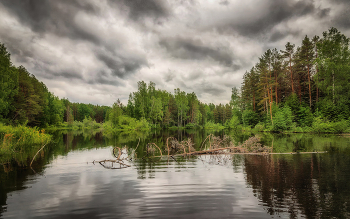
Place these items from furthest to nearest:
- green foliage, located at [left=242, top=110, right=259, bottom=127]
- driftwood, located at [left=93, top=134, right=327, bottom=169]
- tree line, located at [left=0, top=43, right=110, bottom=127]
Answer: green foliage, located at [left=242, top=110, right=259, bottom=127], tree line, located at [left=0, top=43, right=110, bottom=127], driftwood, located at [left=93, top=134, right=327, bottom=169]

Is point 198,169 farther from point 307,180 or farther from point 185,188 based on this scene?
point 307,180

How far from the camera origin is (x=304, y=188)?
6914 millimetres

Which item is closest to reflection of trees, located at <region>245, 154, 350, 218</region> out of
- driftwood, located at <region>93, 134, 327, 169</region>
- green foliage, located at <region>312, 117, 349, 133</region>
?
driftwood, located at <region>93, 134, 327, 169</region>

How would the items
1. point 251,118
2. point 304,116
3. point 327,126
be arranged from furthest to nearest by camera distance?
point 251,118 < point 304,116 < point 327,126

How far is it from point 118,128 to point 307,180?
64.2 m

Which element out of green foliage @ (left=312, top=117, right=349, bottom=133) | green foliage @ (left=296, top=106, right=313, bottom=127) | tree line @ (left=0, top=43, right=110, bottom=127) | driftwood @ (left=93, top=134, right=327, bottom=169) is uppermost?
tree line @ (left=0, top=43, right=110, bottom=127)

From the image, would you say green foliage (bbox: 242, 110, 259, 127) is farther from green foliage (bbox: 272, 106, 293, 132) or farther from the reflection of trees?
the reflection of trees

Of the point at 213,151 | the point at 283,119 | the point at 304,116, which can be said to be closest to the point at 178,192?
the point at 213,151

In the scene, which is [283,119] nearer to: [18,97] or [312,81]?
[312,81]

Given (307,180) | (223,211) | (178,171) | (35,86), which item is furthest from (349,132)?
(35,86)

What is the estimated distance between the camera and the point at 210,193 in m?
6.65

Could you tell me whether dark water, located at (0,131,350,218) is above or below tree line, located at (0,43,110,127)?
below

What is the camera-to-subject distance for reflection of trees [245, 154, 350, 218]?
17.0 feet

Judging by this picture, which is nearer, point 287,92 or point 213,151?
point 213,151
